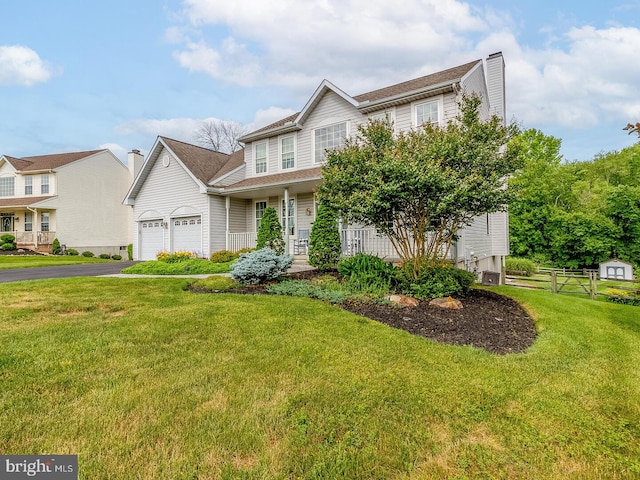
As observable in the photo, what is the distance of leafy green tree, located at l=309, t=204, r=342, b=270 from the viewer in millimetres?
11305

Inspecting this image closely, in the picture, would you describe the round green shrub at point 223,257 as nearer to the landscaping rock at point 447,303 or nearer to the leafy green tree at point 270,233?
the leafy green tree at point 270,233

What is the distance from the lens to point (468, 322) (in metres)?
6.03

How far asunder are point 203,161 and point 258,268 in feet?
37.1

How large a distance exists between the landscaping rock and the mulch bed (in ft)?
0.41

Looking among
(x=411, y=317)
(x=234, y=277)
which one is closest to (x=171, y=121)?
(x=234, y=277)

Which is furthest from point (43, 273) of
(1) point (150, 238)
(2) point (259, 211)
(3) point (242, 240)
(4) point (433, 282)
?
(4) point (433, 282)

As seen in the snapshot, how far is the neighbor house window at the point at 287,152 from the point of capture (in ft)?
51.8

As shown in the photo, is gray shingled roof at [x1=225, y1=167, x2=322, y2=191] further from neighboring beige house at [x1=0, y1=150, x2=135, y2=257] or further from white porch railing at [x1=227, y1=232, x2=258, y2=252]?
neighboring beige house at [x1=0, y1=150, x2=135, y2=257]

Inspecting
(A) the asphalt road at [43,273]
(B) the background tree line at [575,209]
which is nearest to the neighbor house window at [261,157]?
(A) the asphalt road at [43,273]

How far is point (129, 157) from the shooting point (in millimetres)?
28938

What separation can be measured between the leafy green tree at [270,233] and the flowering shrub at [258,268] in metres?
3.95

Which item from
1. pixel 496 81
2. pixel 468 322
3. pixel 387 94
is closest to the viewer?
pixel 468 322

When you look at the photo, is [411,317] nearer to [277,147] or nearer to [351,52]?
[277,147]

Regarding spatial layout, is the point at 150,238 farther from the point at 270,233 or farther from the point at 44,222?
the point at 44,222
